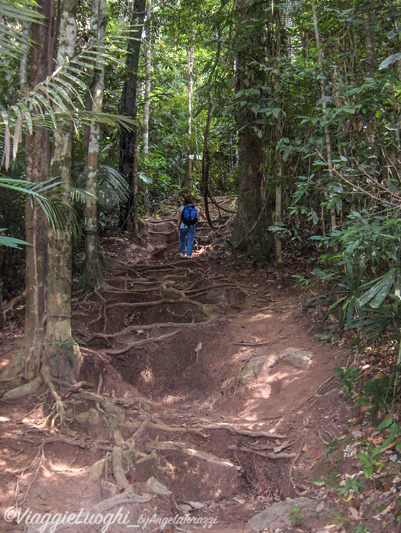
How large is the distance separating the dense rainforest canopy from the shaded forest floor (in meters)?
0.68

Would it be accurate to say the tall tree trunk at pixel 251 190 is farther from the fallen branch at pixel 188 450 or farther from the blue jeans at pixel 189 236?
the fallen branch at pixel 188 450

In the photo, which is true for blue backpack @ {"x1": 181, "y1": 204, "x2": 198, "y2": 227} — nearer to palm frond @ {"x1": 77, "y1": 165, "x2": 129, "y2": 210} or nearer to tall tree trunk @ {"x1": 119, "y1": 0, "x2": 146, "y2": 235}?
palm frond @ {"x1": 77, "y1": 165, "x2": 129, "y2": 210}

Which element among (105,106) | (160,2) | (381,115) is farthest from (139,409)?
(160,2)

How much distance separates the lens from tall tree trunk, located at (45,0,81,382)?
4.66 m

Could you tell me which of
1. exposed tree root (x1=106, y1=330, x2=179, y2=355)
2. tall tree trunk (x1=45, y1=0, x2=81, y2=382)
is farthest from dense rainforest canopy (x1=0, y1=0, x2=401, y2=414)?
exposed tree root (x1=106, y1=330, x2=179, y2=355)

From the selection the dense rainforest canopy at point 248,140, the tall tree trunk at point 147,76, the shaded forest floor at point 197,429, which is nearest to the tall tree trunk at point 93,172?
the dense rainforest canopy at point 248,140

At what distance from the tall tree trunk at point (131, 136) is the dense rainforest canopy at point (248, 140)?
0.03m

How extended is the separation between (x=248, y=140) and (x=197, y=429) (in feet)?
17.0

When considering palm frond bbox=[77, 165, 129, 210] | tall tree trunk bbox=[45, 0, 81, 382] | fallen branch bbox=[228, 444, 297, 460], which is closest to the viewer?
fallen branch bbox=[228, 444, 297, 460]

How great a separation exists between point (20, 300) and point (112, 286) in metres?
1.47

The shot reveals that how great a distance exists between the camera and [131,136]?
1009 cm

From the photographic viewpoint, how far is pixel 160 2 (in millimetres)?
10477

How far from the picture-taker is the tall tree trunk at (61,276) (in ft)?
15.3

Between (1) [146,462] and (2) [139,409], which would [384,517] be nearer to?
(1) [146,462]
